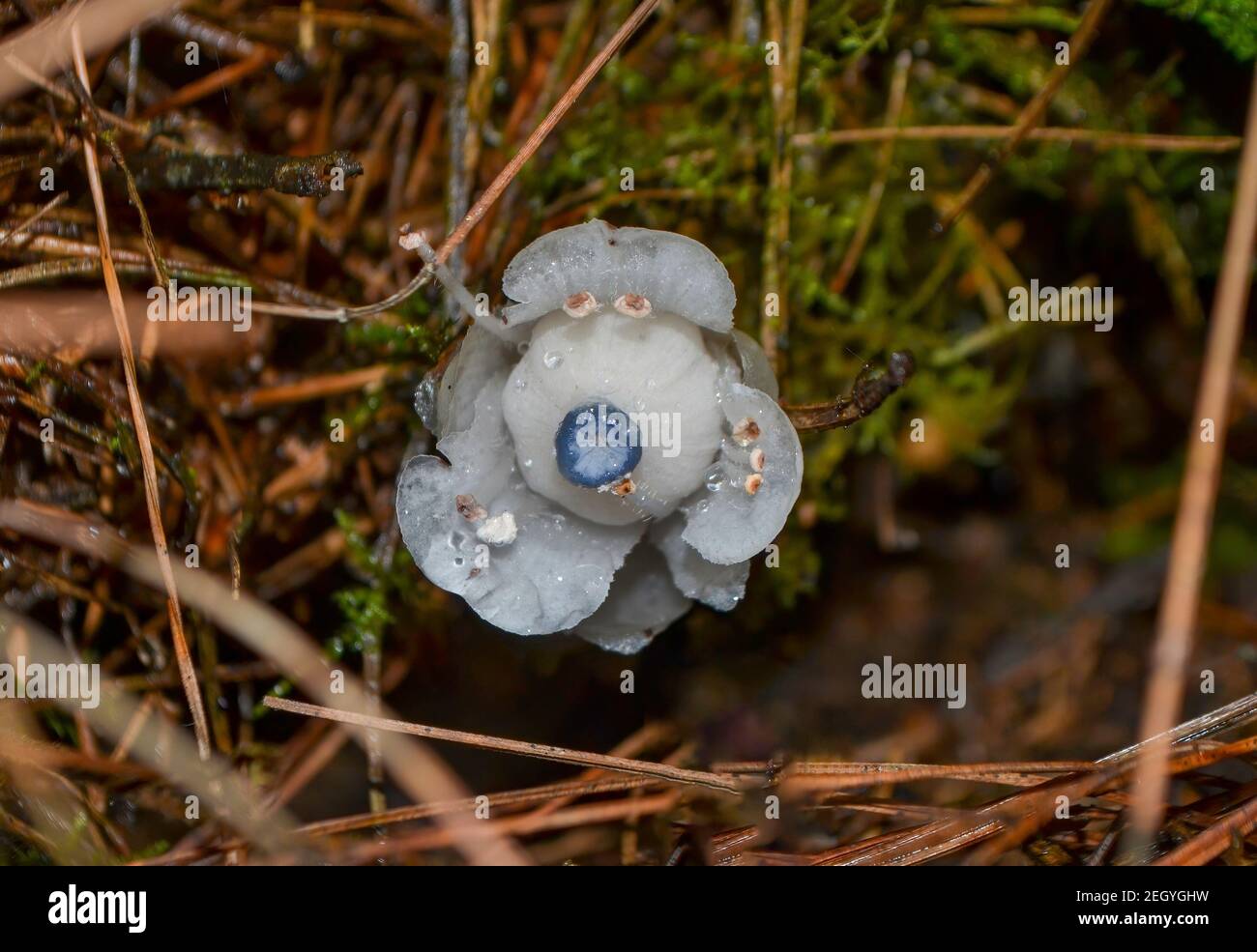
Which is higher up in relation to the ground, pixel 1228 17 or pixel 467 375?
pixel 1228 17

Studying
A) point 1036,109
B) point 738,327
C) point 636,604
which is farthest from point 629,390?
point 1036,109

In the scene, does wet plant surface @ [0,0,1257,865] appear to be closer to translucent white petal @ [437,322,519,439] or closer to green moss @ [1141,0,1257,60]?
green moss @ [1141,0,1257,60]

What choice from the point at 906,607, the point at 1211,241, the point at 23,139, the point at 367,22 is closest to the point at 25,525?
the point at 23,139

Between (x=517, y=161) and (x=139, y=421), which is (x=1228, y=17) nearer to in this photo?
(x=517, y=161)

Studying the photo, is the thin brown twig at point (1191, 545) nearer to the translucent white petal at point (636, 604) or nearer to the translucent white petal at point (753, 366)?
the translucent white petal at point (753, 366)

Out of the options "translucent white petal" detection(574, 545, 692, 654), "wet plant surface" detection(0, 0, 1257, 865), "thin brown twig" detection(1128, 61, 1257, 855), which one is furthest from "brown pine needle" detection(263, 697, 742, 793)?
"thin brown twig" detection(1128, 61, 1257, 855)

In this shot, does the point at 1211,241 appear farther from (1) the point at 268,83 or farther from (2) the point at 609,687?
(1) the point at 268,83

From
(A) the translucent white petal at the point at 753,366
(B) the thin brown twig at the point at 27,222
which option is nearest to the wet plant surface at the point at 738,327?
(B) the thin brown twig at the point at 27,222
